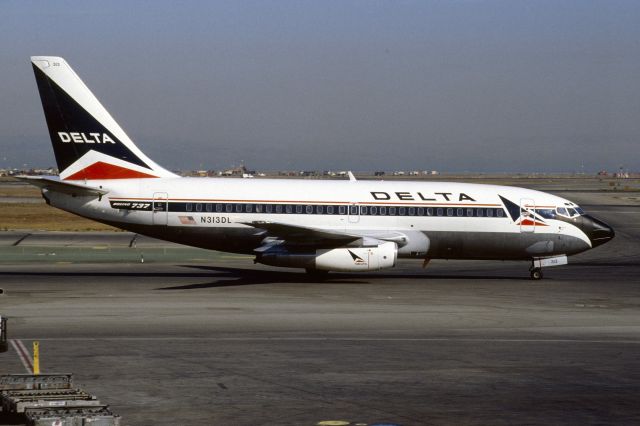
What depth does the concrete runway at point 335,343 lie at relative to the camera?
17.0 m

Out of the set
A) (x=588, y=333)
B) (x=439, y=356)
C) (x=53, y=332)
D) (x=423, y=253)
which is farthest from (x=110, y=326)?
(x=423, y=253)

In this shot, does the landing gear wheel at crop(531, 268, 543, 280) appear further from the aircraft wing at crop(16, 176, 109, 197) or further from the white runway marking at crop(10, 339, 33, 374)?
the white runway marking at crop(10, 339, 33, 374)

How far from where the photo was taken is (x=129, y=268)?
1703 inches

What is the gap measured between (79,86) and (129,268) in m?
9.01

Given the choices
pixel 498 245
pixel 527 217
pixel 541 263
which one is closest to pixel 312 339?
pixel 498 245

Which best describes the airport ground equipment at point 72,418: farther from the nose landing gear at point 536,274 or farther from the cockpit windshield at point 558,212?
the nose landing gear at point 536,274

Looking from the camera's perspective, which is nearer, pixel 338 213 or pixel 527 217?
pixel 338 213

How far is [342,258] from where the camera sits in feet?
122

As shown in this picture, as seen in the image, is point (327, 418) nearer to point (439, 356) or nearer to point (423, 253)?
point (439, 356)

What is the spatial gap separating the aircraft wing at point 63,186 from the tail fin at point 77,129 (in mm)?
847

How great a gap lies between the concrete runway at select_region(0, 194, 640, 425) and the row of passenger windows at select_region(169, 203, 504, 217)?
2.89 m

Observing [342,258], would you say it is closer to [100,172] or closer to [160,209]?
[160,209]

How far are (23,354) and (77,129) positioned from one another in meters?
18.4

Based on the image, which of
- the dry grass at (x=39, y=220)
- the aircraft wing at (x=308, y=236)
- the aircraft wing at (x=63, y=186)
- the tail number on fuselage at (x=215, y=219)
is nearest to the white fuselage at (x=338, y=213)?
the tail number on fuselage at (x=215, y=219)
